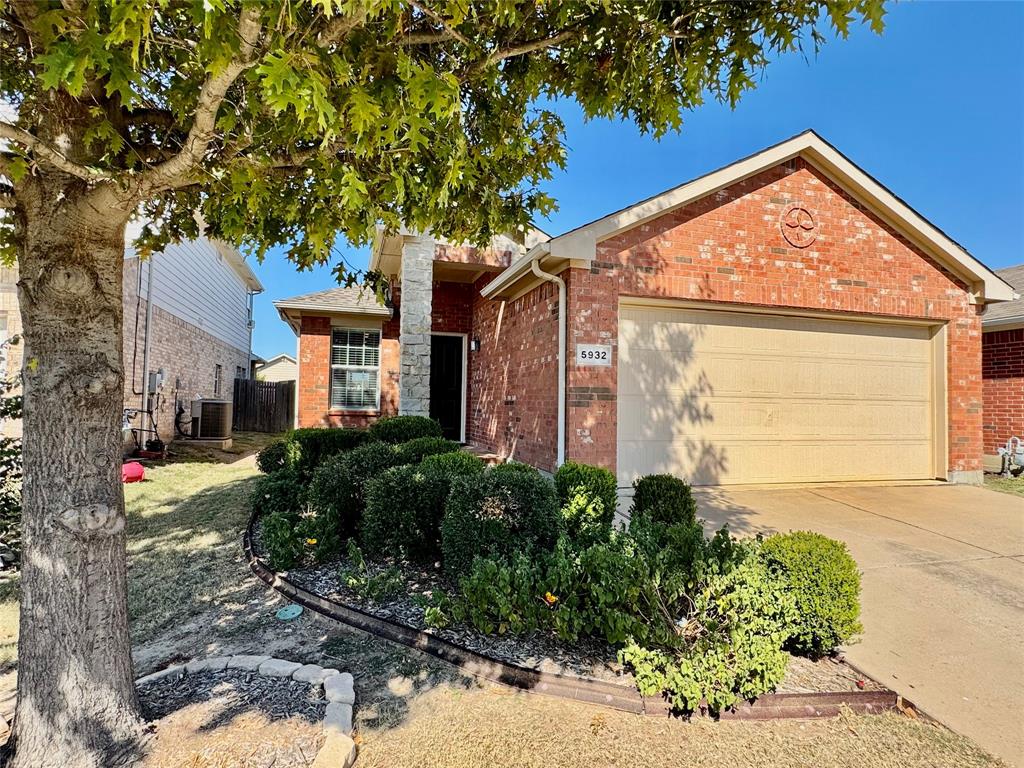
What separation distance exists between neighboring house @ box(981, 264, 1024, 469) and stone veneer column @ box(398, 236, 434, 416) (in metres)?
9.74

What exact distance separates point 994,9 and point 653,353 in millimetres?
4586

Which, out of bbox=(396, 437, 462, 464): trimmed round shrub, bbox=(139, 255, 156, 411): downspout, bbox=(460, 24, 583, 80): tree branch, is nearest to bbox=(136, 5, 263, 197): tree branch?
bbox=(460, 24, 583, 80): tree branch

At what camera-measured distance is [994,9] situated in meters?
4.84

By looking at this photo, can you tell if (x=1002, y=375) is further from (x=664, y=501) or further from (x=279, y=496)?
(x=279, y=496)

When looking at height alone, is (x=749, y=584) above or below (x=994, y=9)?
below

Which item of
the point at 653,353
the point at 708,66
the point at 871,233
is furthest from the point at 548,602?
the point at 871,233

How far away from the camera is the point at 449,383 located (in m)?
11.5

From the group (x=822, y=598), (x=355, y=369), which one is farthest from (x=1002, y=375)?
(x=355, y=369)

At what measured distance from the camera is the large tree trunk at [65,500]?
198 centimetres

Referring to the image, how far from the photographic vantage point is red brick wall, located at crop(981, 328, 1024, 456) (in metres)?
8.95

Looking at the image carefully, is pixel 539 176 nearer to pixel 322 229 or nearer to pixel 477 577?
pixel 322 229

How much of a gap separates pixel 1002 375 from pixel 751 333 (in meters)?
5.95

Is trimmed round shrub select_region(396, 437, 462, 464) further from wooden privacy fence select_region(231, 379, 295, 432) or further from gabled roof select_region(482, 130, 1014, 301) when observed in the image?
wooden privacy fence select_region(231, 379, 295, 432)

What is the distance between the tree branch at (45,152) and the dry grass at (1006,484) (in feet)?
33.7
